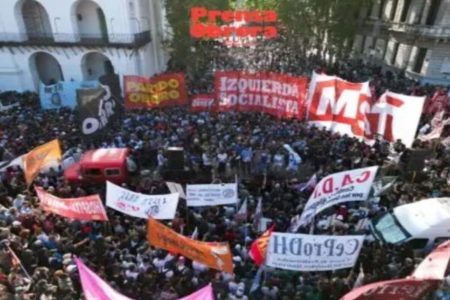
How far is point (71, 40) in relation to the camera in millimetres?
27500

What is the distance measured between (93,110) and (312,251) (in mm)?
11123

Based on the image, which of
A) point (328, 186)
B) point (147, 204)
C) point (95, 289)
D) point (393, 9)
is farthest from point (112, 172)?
point (393, 9)

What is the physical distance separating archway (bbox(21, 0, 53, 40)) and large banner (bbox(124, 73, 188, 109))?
12376 millimetres

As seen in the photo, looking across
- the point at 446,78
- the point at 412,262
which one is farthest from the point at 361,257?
the point at 446,78

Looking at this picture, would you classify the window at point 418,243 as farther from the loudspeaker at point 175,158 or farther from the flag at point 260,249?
the loudspeaker at point 175,158

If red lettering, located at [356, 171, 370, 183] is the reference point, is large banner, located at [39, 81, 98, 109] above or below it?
below

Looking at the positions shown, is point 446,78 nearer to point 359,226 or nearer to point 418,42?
point 418,42

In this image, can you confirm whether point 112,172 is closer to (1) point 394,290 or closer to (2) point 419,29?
(1) point 394,290

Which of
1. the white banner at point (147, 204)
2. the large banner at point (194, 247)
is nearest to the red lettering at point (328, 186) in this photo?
the large banner at point (194, 247)

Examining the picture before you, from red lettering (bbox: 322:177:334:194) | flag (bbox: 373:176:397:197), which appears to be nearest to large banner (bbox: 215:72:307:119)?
flag (bbox: 373:176:397:197)

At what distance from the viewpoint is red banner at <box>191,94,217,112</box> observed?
1869 cm

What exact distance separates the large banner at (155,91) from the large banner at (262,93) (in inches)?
83.6

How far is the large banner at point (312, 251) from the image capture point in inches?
304

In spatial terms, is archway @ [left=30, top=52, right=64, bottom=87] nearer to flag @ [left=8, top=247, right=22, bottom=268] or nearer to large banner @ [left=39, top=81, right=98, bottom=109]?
large banner @ [left=39, top=81, right=98, bottom=109]
